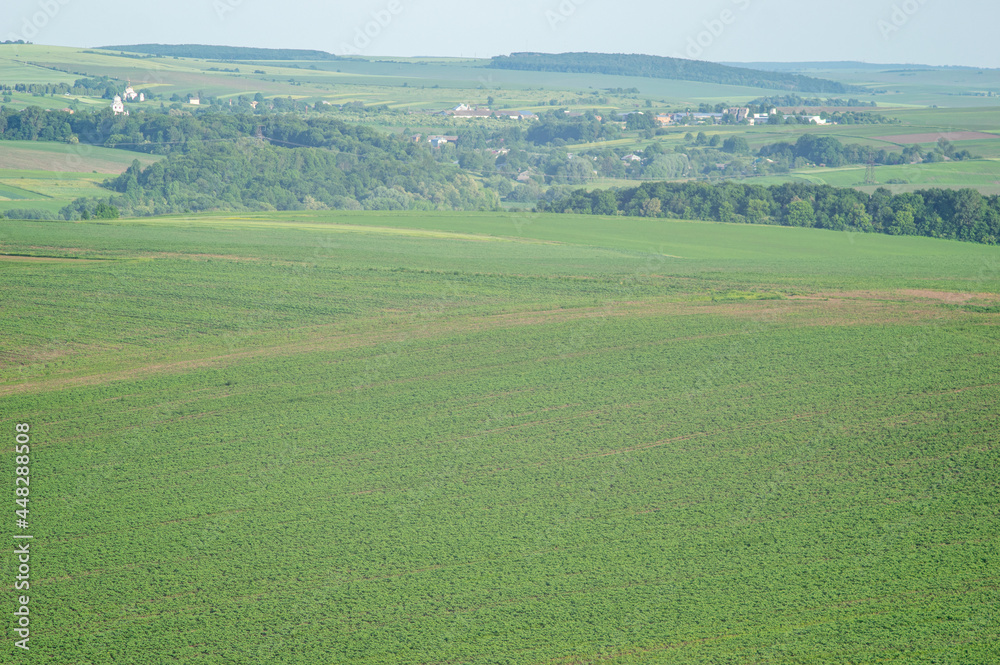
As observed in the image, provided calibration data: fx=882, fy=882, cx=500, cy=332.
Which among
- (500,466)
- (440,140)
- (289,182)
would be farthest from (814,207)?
(440,140)

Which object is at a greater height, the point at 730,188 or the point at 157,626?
the point at 730,188

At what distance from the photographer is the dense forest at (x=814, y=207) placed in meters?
69.1

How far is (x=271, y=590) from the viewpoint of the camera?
18656mm

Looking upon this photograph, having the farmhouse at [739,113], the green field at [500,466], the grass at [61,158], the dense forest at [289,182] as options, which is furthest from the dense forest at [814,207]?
the farmhouse at [739,113]

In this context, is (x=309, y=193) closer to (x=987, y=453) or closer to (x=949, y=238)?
(x=949, y=238)

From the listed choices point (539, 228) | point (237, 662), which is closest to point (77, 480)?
point (237, 662)

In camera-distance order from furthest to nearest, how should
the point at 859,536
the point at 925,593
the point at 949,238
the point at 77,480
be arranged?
the point at 949,238, the point at 77,480, the point at 859,536, the point at 925,593

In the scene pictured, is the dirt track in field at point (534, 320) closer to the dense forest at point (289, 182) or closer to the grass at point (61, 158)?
the dense forest at point (289, 182)

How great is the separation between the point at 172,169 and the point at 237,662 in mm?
88799

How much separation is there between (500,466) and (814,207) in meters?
59.8

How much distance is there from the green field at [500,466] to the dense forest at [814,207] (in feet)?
83.6

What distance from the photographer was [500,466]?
80.8ft

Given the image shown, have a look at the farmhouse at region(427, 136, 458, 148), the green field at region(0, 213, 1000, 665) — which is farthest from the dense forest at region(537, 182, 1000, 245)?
the farmhouse at region(427, 136, 458, 148)

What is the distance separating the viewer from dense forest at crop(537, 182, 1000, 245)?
69.1 meters
